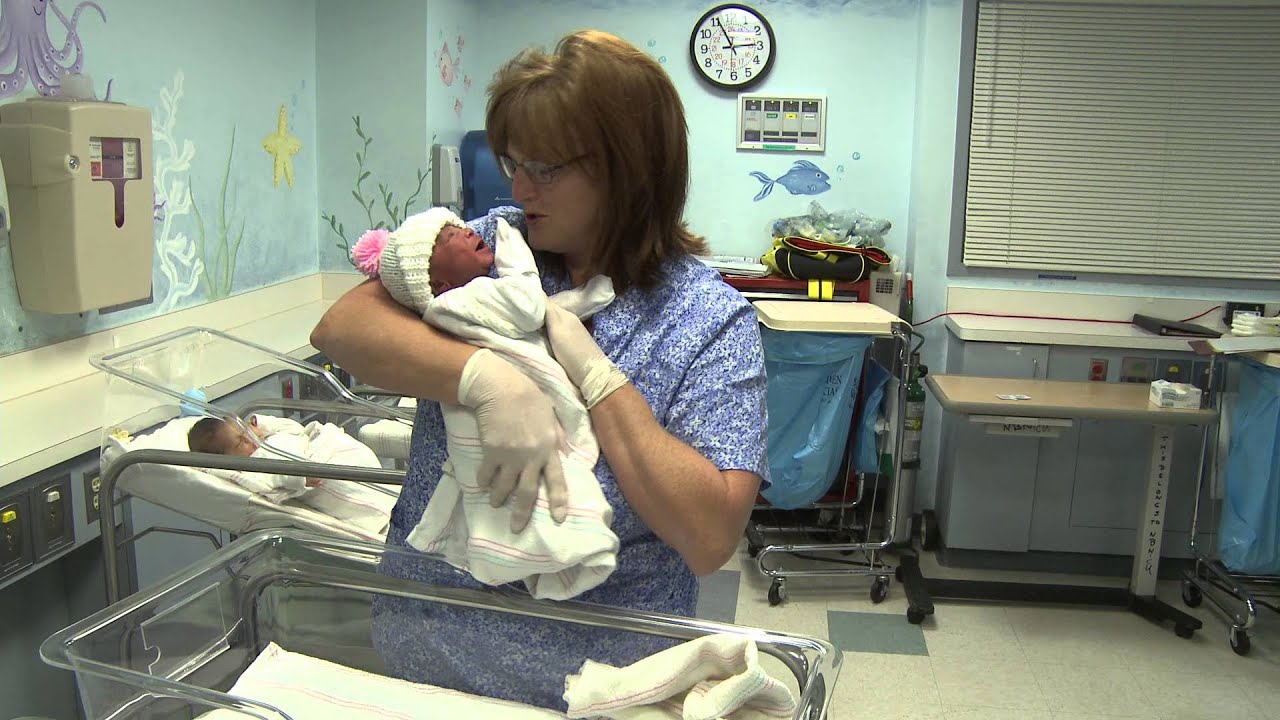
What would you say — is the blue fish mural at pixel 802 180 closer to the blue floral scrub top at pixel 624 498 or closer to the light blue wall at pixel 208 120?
the light blue wall at pixel 208 120

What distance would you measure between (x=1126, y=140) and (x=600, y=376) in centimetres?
393

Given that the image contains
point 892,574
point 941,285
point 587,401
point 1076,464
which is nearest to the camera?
point 587,401

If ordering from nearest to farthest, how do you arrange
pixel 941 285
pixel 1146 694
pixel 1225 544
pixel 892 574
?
pixel 1146 694 → pixel 1225 544 → pixel 892 574 → pixel 941 285

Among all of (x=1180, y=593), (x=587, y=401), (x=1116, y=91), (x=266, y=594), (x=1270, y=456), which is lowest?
(x=1180, y=593)

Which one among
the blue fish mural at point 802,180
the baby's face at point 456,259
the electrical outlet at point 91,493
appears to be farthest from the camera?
the blue fish mural at point 802,180

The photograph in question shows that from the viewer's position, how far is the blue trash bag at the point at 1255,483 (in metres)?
3.34

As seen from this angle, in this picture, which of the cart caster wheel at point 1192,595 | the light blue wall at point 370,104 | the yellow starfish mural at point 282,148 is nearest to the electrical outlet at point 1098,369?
the cart caster wheel at point 1192,595

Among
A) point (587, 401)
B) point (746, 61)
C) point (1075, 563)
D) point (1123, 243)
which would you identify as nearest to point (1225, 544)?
point (1075, 563)

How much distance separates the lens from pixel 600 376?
1.16 metres

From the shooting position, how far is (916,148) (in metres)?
4.53

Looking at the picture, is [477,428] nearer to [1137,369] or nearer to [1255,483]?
[1255,483]

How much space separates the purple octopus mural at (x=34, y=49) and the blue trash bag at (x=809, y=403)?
7.63 feet

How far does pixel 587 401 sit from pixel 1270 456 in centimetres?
305

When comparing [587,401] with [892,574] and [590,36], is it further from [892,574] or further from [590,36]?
[892,574]
